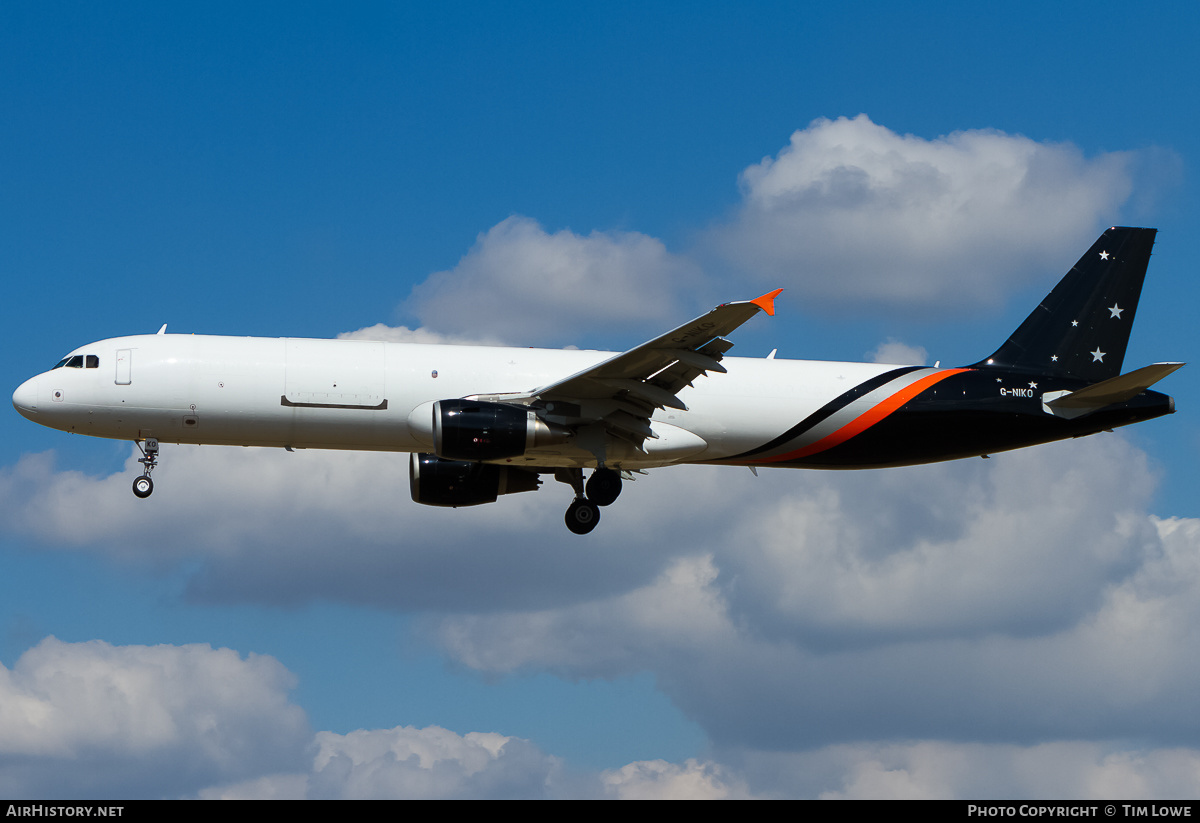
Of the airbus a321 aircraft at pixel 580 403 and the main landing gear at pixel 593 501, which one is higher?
the airbus a321 aircraft at pixel 580 403

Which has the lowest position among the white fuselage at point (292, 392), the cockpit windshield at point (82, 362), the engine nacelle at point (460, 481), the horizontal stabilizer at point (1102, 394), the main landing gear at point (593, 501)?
the main landing gear at point (593, 501)

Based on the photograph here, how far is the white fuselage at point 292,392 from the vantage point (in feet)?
112

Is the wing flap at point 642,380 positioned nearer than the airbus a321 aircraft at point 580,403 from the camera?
Yes

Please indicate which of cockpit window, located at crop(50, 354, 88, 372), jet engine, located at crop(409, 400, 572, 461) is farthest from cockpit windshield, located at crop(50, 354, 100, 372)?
jet engine, located at crop(409, 400, 572, 461)

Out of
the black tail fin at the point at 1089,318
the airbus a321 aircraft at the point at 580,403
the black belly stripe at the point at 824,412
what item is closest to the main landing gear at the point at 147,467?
the airbus a321 aircraft at the point at 580,403

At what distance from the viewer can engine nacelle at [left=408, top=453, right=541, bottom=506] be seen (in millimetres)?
38250

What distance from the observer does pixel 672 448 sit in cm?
3597

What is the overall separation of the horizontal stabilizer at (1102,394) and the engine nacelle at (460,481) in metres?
15.5

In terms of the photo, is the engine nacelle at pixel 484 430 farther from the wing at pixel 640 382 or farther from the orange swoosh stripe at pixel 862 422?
the orange swoosh stripe at pixel 862 422
